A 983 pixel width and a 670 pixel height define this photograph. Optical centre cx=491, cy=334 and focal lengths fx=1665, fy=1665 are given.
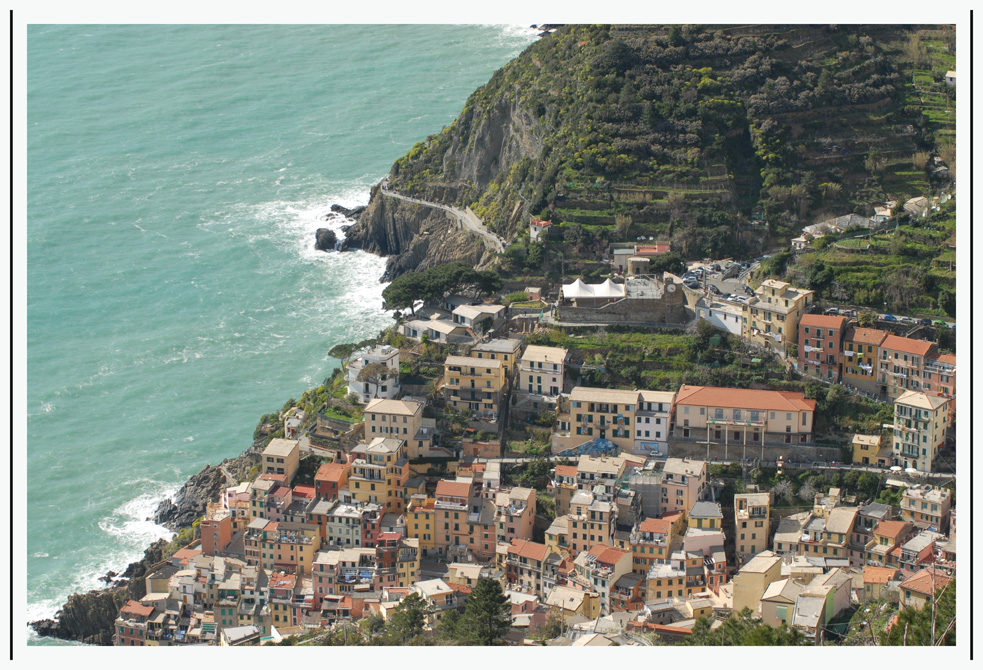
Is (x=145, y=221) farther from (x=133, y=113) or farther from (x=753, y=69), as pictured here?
(x=753, y=69)

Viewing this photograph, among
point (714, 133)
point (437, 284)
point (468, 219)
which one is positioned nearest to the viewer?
point (437, 284)

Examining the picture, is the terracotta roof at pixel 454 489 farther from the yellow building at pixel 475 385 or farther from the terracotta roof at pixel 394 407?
the yellow building at pixel 475 385

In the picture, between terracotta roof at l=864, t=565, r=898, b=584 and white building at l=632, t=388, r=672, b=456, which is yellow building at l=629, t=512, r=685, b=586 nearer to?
white building at l=632, t=388, r=672, b=456

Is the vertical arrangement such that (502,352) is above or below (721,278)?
below

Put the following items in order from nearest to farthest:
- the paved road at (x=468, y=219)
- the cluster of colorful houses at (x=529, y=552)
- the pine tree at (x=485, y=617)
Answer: the pine tree at (x=485, y=617) → the cluster of colorful houses at (x=529, y=552) → the paved road at (x=468, y=219)

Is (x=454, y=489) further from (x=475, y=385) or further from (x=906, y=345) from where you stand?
(x=906, y=345)

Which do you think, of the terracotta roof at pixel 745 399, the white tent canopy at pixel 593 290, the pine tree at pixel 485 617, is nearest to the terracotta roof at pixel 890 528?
the terracotta roof at pixel 745 399

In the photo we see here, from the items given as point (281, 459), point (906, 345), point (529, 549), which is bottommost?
point (529, 549)

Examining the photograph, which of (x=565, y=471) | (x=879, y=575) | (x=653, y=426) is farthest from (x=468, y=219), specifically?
(x=879, y=575)
